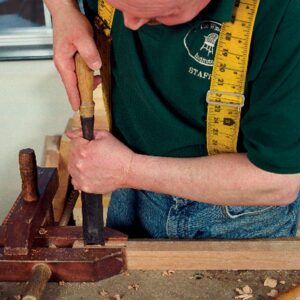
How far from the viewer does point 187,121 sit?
1.26 m

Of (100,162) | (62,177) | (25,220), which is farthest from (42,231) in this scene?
(62,177)

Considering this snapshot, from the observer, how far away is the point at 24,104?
2.46 metres

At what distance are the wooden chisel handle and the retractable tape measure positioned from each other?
0.24 metres

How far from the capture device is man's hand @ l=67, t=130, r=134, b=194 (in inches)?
47.7

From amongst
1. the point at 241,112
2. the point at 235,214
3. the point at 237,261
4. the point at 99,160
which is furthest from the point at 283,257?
the point at 99,160

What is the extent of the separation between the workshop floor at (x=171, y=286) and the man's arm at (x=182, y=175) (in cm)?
15

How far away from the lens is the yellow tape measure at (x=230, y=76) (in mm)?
1091

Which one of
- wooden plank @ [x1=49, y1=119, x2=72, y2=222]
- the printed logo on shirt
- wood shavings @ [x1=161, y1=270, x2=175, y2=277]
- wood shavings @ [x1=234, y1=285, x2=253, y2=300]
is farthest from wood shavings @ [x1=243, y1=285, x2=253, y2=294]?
wooden plank @ [x1=49, y1=119, x2=72, y2=222]

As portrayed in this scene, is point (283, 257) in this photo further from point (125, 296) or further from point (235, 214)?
point (125, 296)

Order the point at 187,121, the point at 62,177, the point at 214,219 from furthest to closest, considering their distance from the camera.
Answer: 1. the point at 62,177
2. the point at 214,219
3. the point at 187,121

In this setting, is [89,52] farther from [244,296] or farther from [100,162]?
[244,296]

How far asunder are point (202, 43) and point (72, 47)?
30 cm

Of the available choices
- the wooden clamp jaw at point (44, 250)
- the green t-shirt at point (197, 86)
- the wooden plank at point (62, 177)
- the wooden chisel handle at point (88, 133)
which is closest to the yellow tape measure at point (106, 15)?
the green t-shirt at point (197, 86)

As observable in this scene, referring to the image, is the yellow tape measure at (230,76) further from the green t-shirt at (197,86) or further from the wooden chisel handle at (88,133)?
the wooden chisel handle at (88,133)
